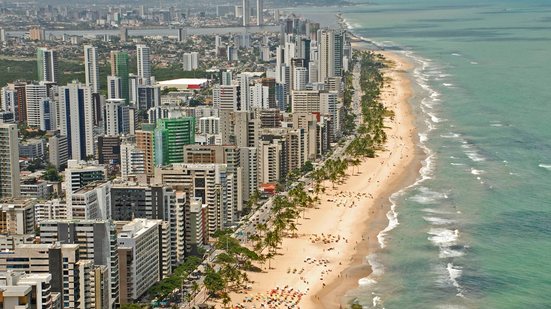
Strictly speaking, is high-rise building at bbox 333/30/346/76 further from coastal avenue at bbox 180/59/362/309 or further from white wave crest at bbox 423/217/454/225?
white wave crest at bbox 423/217/454/225

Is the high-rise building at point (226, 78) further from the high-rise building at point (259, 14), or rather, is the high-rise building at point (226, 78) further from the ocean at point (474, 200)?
the high-rise building at point (259, 14)

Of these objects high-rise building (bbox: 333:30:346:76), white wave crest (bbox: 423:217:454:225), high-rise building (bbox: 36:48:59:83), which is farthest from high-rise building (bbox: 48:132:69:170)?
high-rise building (bbox: 333:30:346:76)

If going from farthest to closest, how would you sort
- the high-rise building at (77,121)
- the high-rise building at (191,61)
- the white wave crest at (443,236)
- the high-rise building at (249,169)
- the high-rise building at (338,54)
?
the high-rise building at (191,61), the high-rise building at (338,54), the high-rise building at (77,121), the high-rise building at (249,169), the white wave crest at (443,236)

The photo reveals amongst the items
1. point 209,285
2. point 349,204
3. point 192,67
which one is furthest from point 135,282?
point 192,67

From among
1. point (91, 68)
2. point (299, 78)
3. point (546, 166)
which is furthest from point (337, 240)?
point (91, 68)

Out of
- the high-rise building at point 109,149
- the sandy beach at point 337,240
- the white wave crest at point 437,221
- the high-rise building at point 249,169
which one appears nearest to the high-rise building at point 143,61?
the high-rise building at point 109,149

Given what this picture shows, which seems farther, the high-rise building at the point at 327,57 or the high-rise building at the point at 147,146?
the high-rise building at the point at 327,57

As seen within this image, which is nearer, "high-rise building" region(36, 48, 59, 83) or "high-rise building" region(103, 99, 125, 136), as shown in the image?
"high-rise building" region(103, 99, 125, 136)
